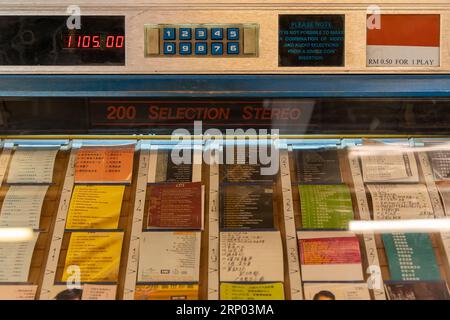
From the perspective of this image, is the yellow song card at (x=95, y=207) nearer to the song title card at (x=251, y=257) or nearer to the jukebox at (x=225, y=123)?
the jukebox at (x=225, y=123)

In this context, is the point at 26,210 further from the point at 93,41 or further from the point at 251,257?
the point at 251,257

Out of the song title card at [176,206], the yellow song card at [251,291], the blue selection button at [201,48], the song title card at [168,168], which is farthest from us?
the song title card at [168,168]

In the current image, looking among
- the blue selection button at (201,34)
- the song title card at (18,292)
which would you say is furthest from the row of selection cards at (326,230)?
the song title card at (18,292)

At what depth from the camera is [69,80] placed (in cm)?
252

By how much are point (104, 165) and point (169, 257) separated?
1.91 feet

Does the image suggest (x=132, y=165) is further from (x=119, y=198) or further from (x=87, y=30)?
(x=87, y=30)

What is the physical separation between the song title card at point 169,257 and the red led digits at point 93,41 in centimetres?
82

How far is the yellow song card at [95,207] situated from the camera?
2.61 metres

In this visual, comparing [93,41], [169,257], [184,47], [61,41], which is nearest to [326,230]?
[169,257]

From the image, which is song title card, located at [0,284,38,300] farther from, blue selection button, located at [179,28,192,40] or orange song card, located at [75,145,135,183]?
blue selection button, located at [179,28,192,40]

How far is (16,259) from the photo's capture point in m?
2.51

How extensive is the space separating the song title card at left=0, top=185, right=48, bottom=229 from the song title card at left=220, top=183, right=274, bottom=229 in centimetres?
83

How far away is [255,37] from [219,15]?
→ 178 mm

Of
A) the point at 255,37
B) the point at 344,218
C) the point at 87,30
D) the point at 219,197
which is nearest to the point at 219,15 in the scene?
the point at 255,37
